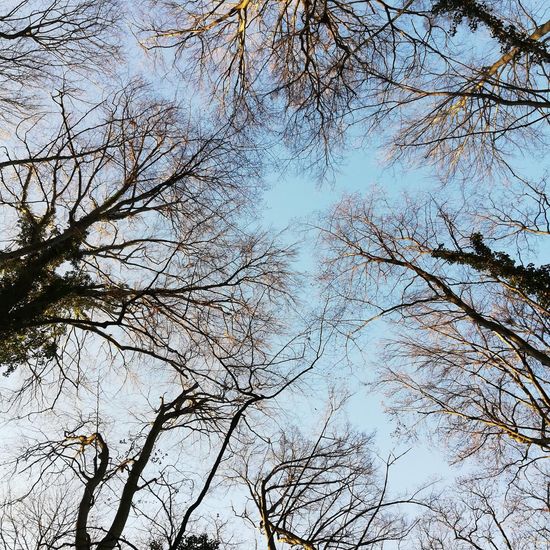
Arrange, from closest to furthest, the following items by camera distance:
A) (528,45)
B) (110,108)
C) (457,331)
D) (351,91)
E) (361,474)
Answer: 1. (528,45)
2. (351,91)
3. (361,474)
4. (110,108)
5. (457,331)

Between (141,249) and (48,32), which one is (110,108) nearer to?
(48,32)

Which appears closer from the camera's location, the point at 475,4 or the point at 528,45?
the point at 528,45

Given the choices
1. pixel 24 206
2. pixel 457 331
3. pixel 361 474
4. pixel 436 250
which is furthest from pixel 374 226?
pixel 24 206

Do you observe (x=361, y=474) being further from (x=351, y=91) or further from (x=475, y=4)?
(x=475, y=4)

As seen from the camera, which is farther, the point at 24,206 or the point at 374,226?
the point at 374,226

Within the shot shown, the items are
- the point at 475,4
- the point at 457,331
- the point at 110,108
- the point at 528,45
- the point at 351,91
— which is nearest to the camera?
the point at 528,45

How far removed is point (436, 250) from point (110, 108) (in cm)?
659

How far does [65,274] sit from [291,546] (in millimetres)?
6142

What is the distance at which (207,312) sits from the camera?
369 inches

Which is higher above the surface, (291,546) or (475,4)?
(475,4)

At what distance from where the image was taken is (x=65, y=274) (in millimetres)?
8555

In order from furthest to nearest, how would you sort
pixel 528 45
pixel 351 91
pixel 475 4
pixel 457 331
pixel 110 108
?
pixel 457 331 < pixel 110 108 < pixel 351 91 < pixel 475 4 < pixel 528 45

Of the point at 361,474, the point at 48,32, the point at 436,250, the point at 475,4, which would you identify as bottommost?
the point at 361,474

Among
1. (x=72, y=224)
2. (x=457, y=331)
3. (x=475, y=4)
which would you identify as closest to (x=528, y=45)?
(x=475, y=4)
